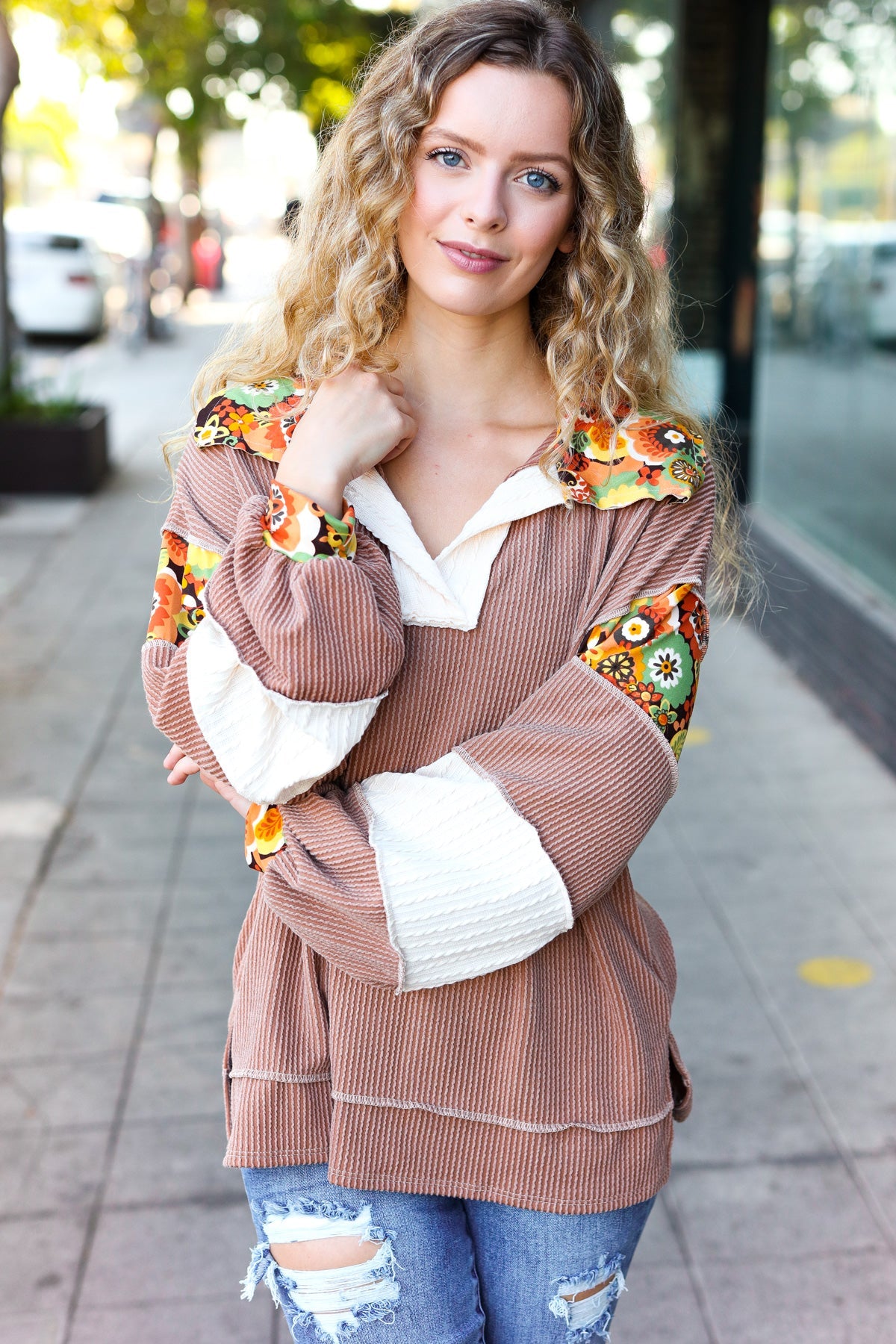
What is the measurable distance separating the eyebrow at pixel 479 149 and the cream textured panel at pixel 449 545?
36 centimetres

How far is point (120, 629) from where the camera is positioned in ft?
23.8

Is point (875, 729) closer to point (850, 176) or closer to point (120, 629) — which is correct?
point (850, 176)

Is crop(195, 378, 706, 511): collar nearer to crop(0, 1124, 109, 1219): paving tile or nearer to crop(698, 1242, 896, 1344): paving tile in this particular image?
crop(698, 1242, 896, 1344): paving tile

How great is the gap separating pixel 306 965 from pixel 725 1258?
1.63 m

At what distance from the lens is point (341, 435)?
5.31 feet

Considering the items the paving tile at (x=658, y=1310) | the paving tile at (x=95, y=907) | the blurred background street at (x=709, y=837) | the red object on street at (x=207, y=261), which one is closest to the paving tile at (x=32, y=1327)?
the blurred background street at (x=709, y=837)

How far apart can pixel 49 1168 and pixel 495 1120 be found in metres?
1.84

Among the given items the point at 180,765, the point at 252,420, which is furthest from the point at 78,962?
the point at 252,420

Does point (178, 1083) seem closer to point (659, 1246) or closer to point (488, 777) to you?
point (659, 1246)

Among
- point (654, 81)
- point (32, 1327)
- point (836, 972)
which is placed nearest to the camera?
point (32, 1327)

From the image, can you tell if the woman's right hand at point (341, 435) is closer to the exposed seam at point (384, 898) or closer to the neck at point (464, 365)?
the neck at point (464, 365)

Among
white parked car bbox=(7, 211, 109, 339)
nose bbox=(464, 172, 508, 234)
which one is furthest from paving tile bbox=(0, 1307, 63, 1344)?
white parked car bbox=(7, 211, 109, 339)

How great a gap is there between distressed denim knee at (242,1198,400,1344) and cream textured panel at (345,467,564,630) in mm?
718

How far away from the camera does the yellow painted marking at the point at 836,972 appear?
3910 mm
